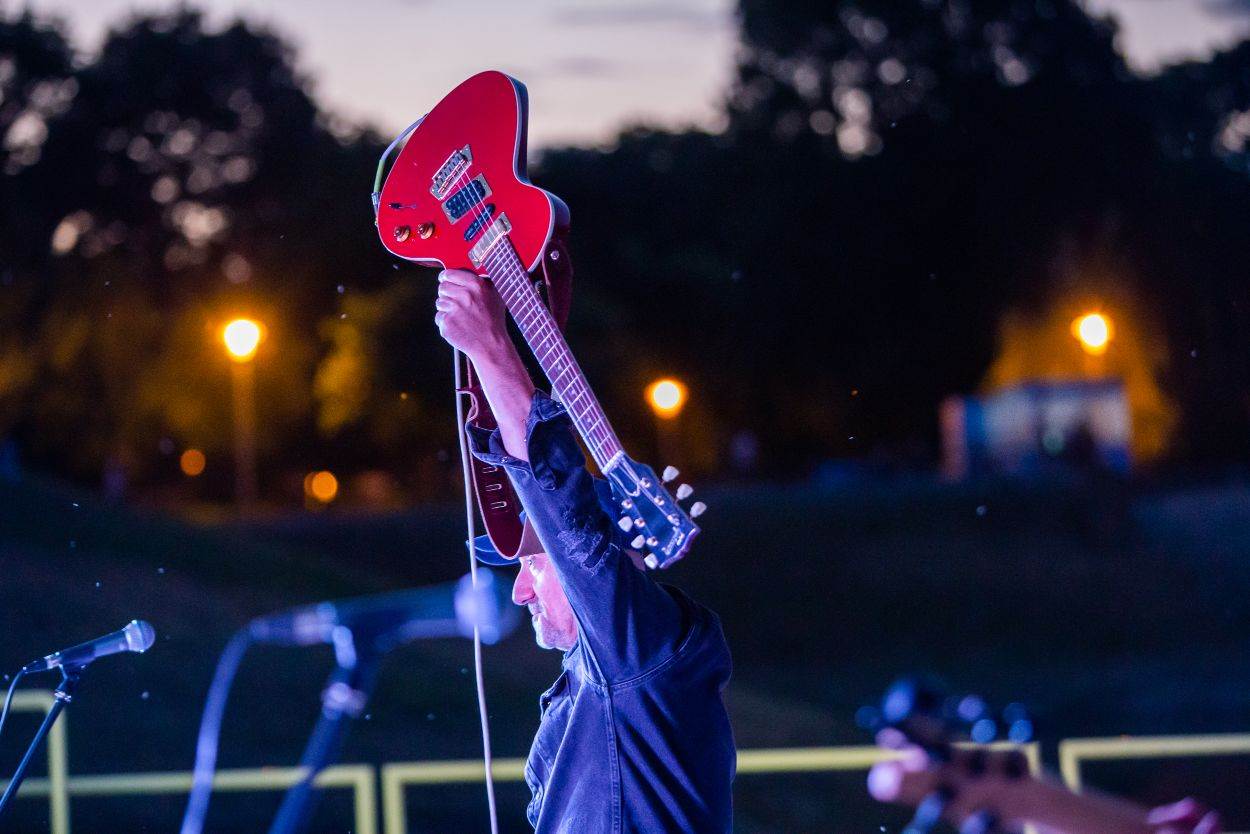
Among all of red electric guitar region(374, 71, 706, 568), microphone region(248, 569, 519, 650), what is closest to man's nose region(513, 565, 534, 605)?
red electric guitar region(374, 71, 706, 568)

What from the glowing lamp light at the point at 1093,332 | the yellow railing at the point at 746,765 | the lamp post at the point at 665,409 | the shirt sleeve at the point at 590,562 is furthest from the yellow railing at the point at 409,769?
the glowing lamp light at the point at 1093,332

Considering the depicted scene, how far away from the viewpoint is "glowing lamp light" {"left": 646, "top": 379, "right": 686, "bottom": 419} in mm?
8336

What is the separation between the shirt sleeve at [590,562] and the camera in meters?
1.31

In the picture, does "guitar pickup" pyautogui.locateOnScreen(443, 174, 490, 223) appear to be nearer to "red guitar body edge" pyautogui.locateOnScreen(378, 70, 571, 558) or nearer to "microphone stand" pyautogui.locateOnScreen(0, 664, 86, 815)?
"red guitar body edge" pyautogui.locateOnScreen(378, 70, 571, 558)

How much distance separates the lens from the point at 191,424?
420 inches

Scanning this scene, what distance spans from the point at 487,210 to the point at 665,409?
7103 mm

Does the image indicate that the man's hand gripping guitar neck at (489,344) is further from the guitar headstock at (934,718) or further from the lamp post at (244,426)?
the lamp post at (244,426)

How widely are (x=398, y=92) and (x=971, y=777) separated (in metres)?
4.39

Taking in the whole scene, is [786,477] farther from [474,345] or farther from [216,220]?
[474,345]

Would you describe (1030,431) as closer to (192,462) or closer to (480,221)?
(192,462)

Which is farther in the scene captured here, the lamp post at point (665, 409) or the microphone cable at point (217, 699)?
the lamp post at point (665, 409)

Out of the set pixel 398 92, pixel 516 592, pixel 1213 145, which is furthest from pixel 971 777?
pixel 1213 145

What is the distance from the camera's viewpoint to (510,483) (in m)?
1.58

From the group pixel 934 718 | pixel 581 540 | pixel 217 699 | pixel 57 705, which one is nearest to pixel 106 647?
pixel 57 705
